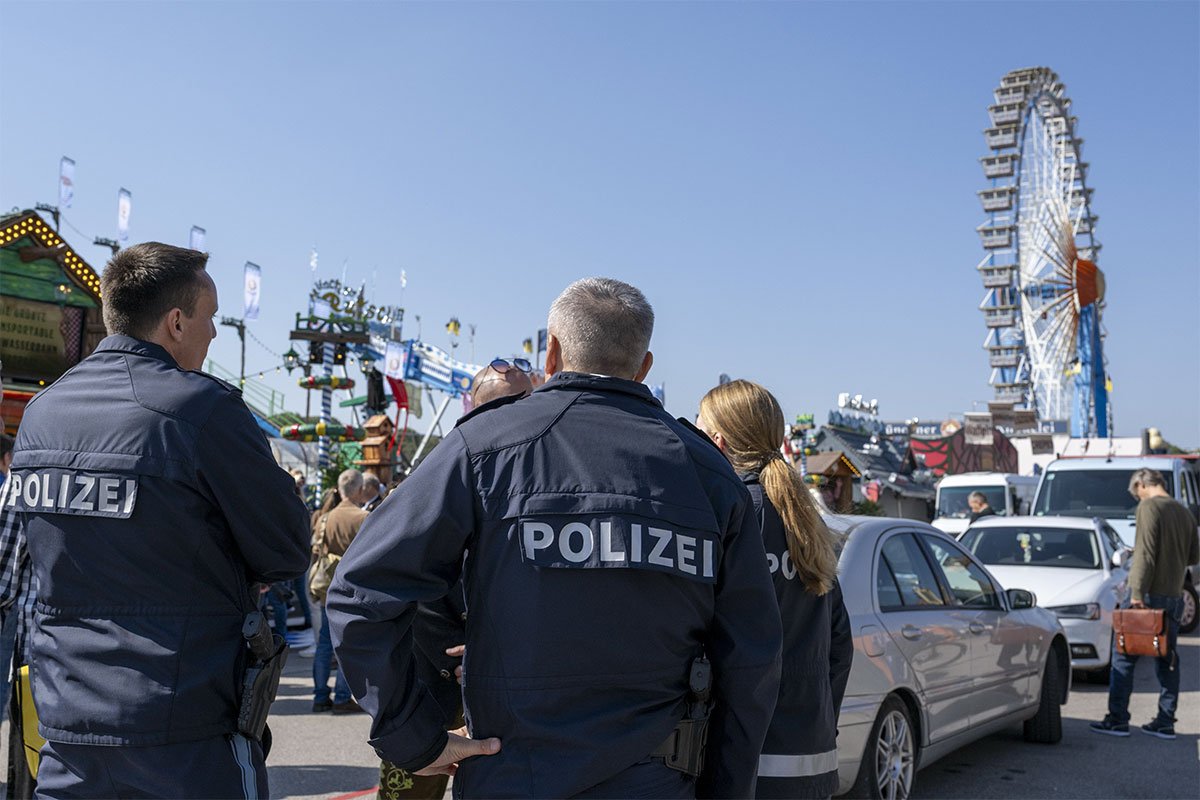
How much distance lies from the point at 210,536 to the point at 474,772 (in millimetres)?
874

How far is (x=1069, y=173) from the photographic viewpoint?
1666 inches

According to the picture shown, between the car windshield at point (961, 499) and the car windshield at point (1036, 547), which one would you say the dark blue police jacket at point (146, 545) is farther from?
the car windshield at point (961, 499)

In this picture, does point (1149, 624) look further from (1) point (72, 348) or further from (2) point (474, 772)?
(1) point (72, 348)

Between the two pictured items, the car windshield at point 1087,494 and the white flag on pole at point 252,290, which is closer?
the car windshield at point 1087,494

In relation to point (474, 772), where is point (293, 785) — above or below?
below

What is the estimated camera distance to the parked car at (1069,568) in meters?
8.77

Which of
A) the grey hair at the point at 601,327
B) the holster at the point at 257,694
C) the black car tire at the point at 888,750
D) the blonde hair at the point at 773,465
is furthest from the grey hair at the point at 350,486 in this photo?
the grey hair at the point at 601,327

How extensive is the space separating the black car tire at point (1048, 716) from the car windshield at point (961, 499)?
41.4 feet

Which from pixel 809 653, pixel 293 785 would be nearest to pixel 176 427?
pixel 809 653

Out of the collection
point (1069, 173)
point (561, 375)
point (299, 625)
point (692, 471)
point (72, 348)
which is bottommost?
point (299, 625)

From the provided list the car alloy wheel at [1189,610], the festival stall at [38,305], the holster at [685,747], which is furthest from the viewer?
the festival stall at [38,305]

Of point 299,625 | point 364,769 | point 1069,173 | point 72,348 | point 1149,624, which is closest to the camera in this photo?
point 364,769

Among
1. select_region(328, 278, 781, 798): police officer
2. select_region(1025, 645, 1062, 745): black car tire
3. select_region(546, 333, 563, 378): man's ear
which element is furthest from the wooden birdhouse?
select_region(328, 278, 781, 798): police officer

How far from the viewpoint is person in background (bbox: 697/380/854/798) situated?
2965 millimetres
